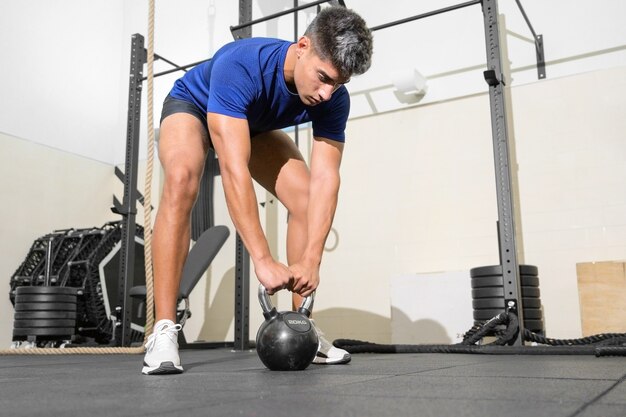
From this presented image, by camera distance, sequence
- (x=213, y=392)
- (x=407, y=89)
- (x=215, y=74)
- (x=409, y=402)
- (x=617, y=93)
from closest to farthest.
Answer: (x=409, y=402), (x=213, y=392), (x=215, y=74), (x=617, y=93), (x=407, y=89)

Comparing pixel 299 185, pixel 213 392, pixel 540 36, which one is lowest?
pixel 213 392

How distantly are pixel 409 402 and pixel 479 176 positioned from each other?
117 inches

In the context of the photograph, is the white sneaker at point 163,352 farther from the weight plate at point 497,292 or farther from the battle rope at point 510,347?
the weight plate at point 497,292

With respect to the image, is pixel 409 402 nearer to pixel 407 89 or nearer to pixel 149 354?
pixel 149 354

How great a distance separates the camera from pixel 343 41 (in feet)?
4.56

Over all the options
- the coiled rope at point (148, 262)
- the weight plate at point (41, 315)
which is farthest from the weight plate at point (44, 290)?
the coiled rope at point (148, 262)

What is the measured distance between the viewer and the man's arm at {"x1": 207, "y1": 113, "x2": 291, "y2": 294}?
131 cm

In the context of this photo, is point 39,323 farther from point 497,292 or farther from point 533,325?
point 533,325

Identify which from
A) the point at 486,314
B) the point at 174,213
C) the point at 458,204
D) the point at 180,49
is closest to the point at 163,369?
the point at 174,213

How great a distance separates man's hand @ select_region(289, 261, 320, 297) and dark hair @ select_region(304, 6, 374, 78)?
46 centimetres

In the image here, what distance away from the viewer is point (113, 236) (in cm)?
405

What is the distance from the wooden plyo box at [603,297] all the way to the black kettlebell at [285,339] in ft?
7.04

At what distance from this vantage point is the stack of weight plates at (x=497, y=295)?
8.75 feet

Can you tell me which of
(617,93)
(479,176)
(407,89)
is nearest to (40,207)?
(407,89)
